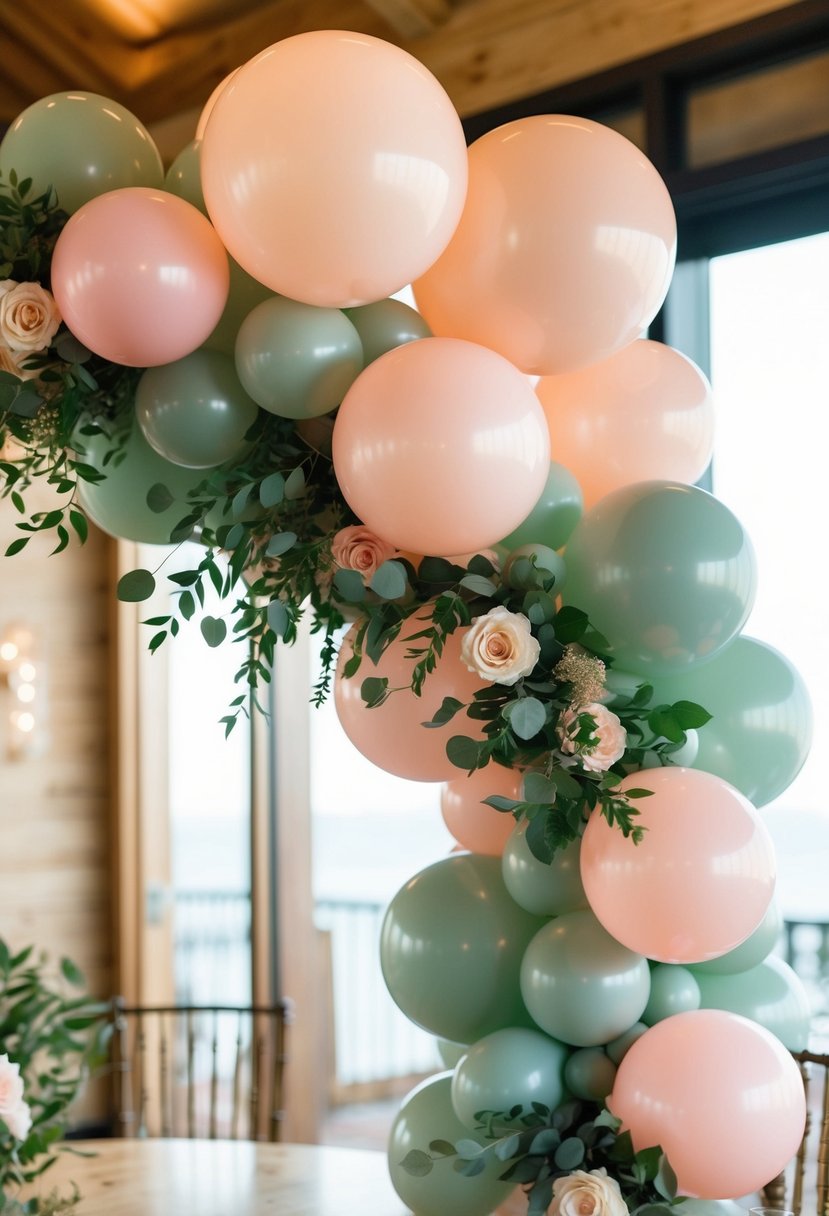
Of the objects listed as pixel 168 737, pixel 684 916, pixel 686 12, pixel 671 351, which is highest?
pixel 686 12

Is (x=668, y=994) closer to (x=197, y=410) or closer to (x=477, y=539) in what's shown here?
(x=477, y=539)

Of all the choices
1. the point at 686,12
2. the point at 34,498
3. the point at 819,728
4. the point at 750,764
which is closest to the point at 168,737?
the point at 34,498

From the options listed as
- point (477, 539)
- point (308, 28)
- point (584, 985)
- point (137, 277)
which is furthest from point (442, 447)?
point (308, 28)

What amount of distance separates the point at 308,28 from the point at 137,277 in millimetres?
2794

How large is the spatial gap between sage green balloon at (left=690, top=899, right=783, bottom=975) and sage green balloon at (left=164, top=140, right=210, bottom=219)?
1288mm

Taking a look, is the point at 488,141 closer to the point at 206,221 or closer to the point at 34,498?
the point at 206,221

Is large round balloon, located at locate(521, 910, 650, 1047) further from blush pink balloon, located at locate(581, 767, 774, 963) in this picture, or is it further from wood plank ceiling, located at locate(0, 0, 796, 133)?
wood plank ceiling, located at locate(0, 0, 796, 133)

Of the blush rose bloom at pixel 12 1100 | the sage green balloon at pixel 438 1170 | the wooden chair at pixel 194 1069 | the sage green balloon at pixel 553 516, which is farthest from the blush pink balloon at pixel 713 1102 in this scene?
the wooden chair at pixel 194 1069

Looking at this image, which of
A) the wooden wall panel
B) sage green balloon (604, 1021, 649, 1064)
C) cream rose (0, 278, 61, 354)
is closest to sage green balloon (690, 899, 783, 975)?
sage green balloon (604, 1021, 649, 1064)

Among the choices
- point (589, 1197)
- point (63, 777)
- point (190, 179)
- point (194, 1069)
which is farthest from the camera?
point (194, 1069)

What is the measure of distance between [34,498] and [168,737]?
98 cm

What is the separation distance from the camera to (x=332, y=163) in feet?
4.97

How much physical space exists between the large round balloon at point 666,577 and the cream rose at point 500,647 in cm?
15

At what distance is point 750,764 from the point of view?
1.80 metres
